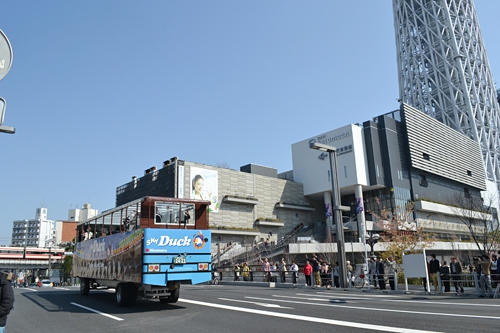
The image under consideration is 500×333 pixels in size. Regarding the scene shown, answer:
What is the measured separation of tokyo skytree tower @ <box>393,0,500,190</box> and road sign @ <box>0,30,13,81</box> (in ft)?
311

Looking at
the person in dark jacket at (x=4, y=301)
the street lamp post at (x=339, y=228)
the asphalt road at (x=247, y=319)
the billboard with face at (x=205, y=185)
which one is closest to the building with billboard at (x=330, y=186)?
the billboard with face at (x=205, y=185)

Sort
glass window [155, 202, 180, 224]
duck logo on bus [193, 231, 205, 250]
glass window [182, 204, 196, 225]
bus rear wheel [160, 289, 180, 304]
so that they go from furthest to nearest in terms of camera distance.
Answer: bus rear wheel [160, 289, 180, 304] < glass window [182, 204, 196, 225] < duck logo on bus [193, 231, 205, 250] < glass window [155, 202, 180, 224]

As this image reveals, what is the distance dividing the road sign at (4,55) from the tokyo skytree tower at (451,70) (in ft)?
311

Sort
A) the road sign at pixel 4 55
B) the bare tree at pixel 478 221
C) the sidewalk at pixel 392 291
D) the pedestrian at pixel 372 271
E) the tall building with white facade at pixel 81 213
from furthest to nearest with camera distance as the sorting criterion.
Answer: the tall building with white facade at pixel 81 213, the bare tree at pixel 478 221, the pedestrian at pixel 372 271, the sidewalk at pixel 392 291, the road sign at pixel 4 55

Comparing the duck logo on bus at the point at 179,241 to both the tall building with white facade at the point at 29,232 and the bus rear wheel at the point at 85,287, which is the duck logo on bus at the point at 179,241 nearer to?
the bus rear wheel at the point at 85,287

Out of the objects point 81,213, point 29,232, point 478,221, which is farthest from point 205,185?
point 29,232

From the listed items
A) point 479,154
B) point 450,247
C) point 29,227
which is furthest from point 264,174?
point 29,227

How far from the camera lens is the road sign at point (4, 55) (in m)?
4.38

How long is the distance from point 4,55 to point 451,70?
98980 mm

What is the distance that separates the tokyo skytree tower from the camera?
86.9m

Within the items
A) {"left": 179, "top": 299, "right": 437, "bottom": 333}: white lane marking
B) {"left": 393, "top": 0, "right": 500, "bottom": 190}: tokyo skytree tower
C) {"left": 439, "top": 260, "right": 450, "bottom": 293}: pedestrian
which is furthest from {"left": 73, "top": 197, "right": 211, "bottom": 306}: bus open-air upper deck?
{"left": 393, "top": 0, "right": 500, "bottom": 190}: tokyo skytree tower

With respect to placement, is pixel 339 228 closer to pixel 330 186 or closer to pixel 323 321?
pixel 323 321

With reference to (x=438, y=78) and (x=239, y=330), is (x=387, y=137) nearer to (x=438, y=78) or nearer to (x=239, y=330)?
(x=438, y=78)

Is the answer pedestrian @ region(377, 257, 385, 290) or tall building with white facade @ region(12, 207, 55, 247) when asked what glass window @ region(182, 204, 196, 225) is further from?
tall building with white facade @ region(12, 207, 55, 247)
